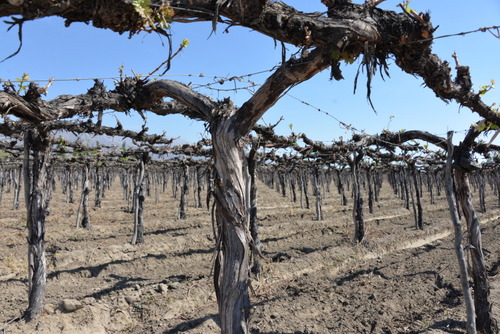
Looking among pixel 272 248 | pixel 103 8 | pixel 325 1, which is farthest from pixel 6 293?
pixel 325 1

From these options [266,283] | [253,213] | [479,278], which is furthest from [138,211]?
[479,278]

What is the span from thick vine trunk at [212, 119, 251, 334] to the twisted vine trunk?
16.0 ft

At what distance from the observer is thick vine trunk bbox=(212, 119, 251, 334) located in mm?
2387

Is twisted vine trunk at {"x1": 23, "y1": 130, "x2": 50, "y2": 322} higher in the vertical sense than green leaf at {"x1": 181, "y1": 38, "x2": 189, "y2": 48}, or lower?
lower

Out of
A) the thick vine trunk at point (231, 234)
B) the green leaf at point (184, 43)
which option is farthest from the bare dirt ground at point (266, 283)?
the green leaf at point (184, 43)

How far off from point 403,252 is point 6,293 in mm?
11060

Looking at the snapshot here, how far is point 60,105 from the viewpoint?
3553 mm

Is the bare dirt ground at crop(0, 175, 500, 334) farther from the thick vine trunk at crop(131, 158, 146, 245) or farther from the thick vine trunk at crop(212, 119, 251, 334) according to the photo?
Result: the thick vine trunk at crop(131, 158, 146, 245)

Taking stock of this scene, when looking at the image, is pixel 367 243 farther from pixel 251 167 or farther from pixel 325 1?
pixel 325 1

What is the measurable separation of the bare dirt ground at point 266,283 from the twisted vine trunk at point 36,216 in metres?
0.36

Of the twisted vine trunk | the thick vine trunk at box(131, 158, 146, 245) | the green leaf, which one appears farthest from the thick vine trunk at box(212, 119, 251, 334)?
the thick vine trunk at box(131, 158, 146, 245)

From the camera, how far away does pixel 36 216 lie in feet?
19.4

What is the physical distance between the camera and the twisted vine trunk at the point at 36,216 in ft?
19.1

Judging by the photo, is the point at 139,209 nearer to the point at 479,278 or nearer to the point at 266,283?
the point at 266,283
